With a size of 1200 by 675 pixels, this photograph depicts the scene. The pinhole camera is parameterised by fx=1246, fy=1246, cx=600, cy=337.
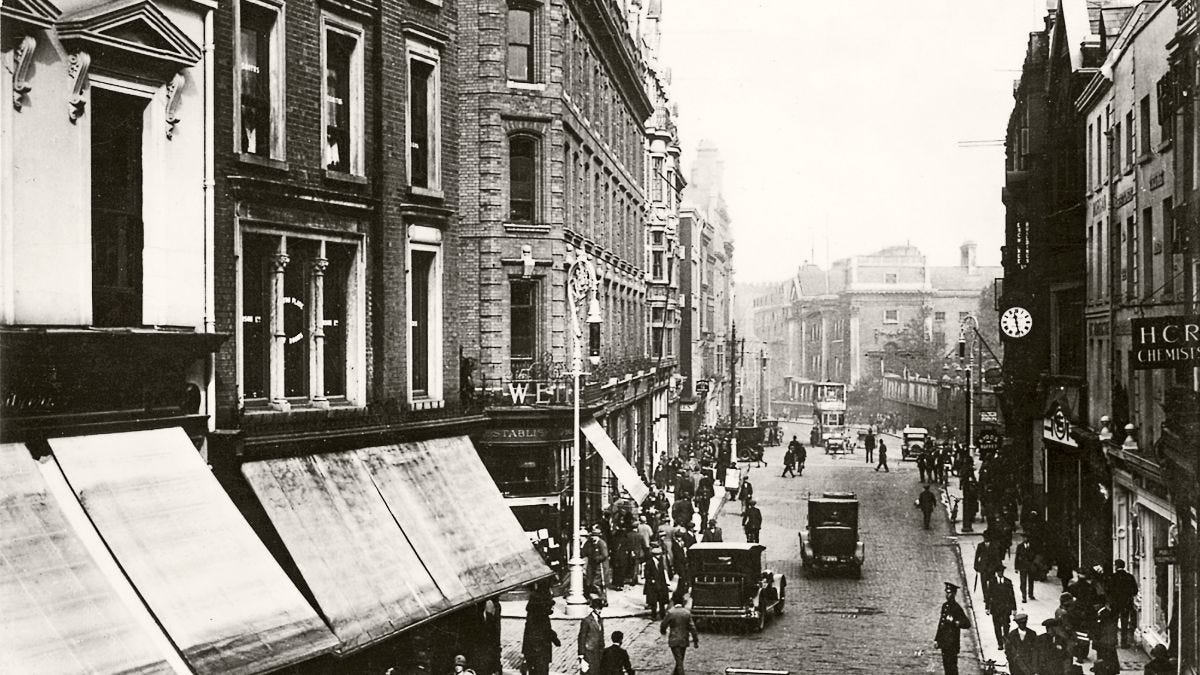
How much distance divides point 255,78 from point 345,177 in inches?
82.6

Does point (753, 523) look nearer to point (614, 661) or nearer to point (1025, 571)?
point (1025, 571)

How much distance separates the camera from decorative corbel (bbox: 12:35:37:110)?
11.3 m

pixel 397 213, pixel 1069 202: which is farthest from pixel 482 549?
pixel 1069 202

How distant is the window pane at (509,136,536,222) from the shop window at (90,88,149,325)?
18874 millimetres

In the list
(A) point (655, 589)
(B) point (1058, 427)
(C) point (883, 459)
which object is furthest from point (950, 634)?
(C) point (883, 459)

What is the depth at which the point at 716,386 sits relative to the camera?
10612 centimetres

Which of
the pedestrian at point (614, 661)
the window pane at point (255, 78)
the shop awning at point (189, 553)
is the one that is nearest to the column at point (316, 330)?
the window pane at point (255, 78)

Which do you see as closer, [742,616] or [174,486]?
[174,486]

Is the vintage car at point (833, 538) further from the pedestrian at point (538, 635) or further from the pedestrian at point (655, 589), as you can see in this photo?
the pedestrian at point (538, 635)

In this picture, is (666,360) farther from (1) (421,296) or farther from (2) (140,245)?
(2) (140,245)

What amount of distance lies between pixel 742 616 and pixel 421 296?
358 inches

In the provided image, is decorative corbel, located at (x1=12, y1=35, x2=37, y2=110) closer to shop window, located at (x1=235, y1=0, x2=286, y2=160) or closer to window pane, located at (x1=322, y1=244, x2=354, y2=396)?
shop window, located at (x1=235, y1=0, x2=286, y2=160)

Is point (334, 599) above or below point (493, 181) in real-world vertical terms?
below

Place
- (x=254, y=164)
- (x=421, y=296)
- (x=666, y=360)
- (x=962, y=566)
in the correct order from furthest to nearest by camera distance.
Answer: (x=666, y=360) < (x=962, y=566) < (x=421, y=296) < (x=254, y=164)
